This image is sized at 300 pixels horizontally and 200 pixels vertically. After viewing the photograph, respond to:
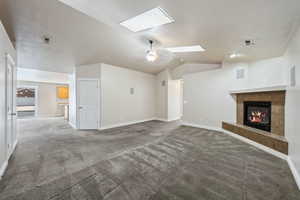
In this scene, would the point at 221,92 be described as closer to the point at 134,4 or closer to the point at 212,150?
the point at 212,150

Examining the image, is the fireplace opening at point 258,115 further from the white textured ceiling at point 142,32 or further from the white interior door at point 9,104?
the white interior door at point 9,104

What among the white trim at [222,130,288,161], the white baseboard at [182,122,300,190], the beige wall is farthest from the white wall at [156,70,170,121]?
the beige wall

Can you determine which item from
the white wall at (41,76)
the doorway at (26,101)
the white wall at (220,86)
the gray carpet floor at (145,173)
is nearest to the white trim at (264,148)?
the gray carpet floor at (145,173)

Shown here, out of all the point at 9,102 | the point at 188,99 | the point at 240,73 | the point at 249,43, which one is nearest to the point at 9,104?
the point at 9,102

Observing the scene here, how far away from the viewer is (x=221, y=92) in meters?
5.12

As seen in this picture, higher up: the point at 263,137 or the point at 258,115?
the point at 258,115

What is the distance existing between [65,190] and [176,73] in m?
6.58

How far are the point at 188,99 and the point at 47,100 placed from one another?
29.7 ft

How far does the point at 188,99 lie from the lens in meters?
6.16

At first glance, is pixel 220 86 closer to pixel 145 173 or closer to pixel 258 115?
pixel 258 115

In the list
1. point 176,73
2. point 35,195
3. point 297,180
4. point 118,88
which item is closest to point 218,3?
point 297,180

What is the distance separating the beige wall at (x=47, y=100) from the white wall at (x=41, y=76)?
1.47ft

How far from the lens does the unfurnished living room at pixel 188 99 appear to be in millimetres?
1962

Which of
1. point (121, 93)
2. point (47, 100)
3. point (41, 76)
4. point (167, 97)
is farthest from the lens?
point (47, 100)
